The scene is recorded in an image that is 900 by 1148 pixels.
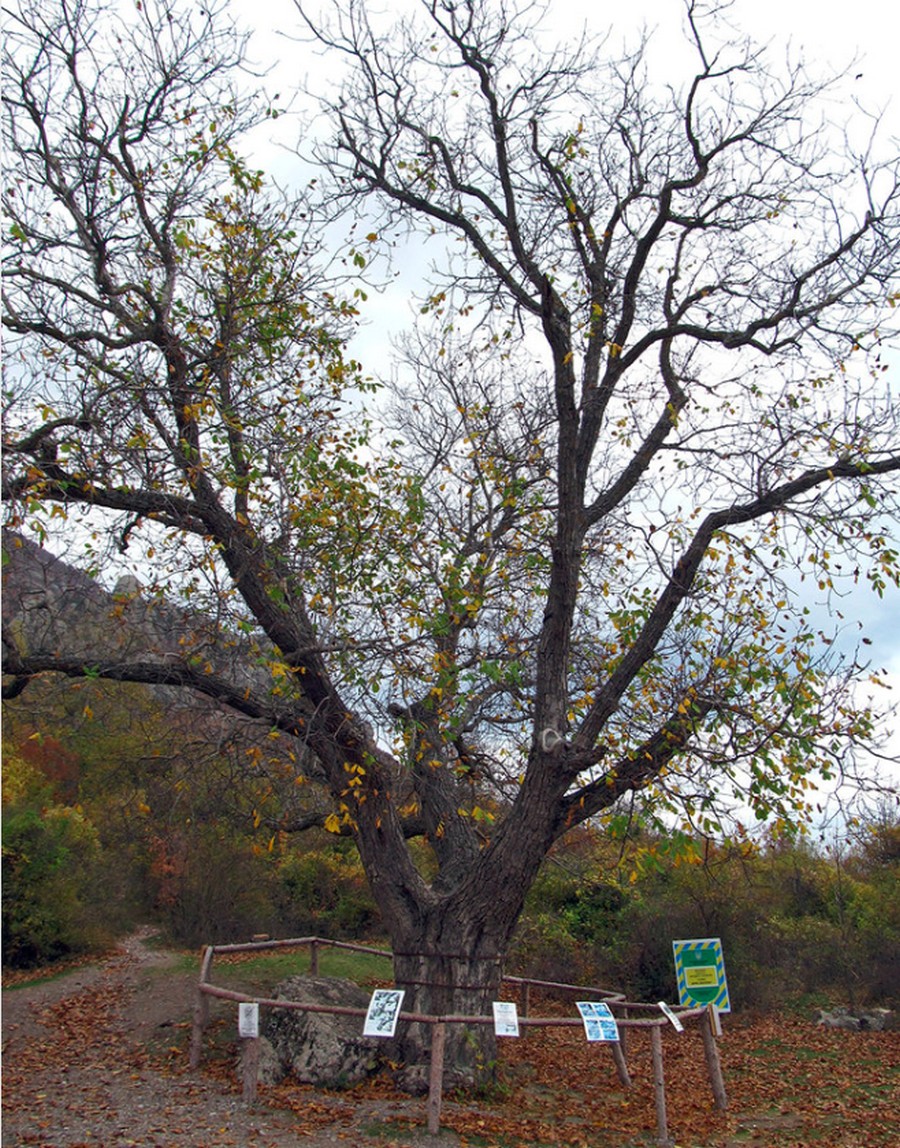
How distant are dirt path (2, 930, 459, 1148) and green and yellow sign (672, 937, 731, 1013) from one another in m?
3.98

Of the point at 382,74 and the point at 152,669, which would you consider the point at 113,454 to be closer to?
the point at 152,669

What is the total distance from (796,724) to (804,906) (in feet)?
35.9

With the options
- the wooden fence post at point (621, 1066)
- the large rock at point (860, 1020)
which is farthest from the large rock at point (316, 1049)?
the large rock at point (860, 1020)

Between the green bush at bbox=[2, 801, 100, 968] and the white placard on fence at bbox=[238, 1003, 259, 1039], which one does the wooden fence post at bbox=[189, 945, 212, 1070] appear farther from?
the green bush at bbox=[2, 801, 100, 968]

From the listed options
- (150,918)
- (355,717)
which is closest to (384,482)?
(355,717)

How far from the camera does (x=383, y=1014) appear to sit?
743 cm

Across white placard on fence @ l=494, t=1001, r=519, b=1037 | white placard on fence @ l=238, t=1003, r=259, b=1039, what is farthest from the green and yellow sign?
white placard on fence @ l=238, t=1003, r=259, b=1039

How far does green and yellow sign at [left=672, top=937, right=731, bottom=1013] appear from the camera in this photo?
9.69 meters

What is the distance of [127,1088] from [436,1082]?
123 inches

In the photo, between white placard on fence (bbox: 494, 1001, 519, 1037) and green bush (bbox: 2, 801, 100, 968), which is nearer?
white placard on fence (bbox: 494, 1001, 519, 1037)

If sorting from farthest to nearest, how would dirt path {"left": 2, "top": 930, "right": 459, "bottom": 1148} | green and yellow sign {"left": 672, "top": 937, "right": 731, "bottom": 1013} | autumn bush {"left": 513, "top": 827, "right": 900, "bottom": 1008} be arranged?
autumn bush {"left": 513, "top": 827, "right": 900, "bottom": 1008}
green and yellow sign {"left": 672, "top": 937, "right": 731, "bottom": 1013}
dirt path {"left": 2, "top": 930, "right": 459, "bottom": 1148}

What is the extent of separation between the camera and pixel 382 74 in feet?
29.8

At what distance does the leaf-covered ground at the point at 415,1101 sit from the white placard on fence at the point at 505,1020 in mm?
685

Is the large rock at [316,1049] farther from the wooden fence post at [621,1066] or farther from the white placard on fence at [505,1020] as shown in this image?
the wooden fence post at [621,1066]
